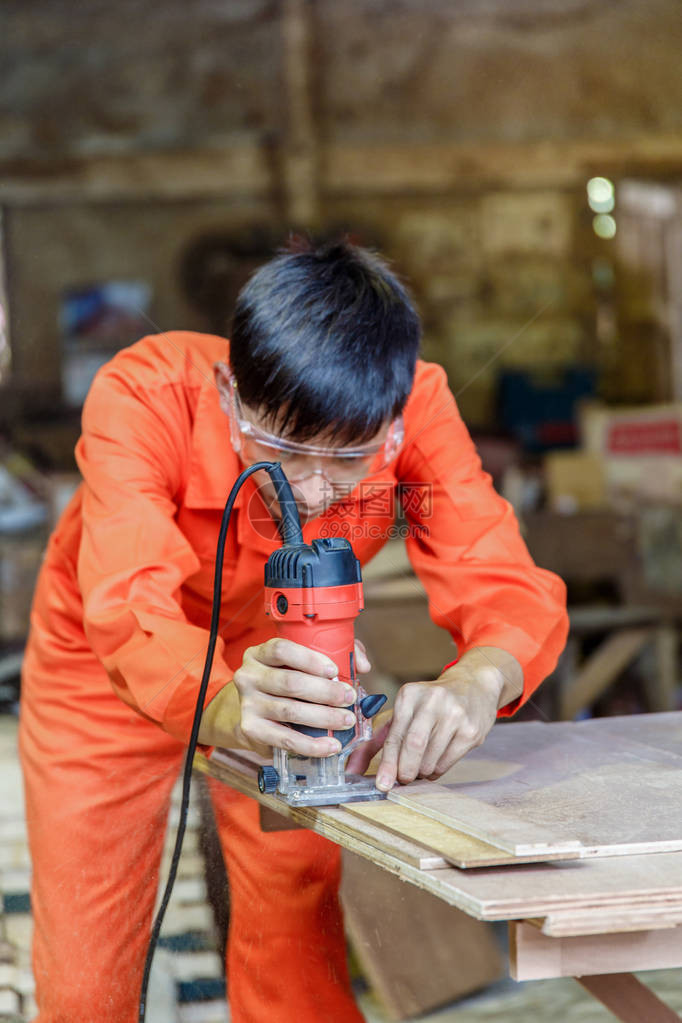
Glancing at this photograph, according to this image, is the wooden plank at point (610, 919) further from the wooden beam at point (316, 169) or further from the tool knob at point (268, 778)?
the wooden beam at point (316, 169)

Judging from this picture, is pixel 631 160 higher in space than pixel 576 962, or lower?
higher

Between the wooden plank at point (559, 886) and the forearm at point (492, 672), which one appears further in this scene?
the forearm at point (492, 672)

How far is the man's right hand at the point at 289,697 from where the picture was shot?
923mm

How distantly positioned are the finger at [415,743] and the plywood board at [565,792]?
0.02m

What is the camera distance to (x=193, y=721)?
106cm

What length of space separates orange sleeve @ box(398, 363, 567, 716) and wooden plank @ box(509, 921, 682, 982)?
479 mm

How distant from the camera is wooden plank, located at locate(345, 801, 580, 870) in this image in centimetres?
79

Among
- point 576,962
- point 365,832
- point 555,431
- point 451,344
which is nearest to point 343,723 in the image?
point 365,832

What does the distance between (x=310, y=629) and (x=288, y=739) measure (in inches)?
3.9

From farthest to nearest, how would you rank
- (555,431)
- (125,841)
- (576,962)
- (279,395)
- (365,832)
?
(555,431) < (125,841) < (279,395) < (365,832) < (576,962)

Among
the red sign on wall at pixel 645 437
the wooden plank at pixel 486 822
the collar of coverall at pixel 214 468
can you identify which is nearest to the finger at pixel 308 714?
the wooden plank at pixel 486 822

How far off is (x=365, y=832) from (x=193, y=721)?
23 cm

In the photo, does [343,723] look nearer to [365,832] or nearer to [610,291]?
[365,832]

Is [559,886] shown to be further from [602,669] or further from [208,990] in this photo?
[602,669]
